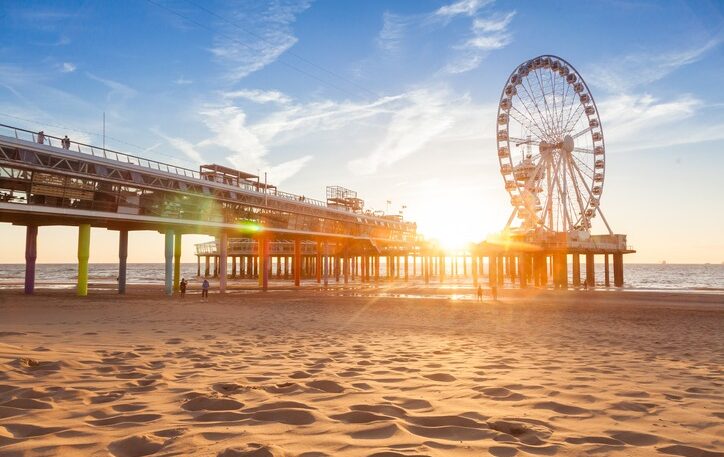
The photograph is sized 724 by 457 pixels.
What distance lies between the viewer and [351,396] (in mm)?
5113

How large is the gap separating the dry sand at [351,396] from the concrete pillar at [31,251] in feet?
82.3

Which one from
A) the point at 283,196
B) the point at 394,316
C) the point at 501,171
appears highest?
the point at 501,171

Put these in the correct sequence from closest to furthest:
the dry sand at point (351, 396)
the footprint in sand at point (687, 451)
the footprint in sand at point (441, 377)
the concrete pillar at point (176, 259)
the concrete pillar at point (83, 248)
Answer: the footprint in sand at point (687, 451) < the dry sand at point (351, 396) < the footprint in sand at point (441, 377) < the concrete pillar at point (83, 248) < the concrete pillar at point (176, 259)

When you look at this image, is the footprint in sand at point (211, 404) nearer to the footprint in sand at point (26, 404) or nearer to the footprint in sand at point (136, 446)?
the footprint in sand at point (136, 446)

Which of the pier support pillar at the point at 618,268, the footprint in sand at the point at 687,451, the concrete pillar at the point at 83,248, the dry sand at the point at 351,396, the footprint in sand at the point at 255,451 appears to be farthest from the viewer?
the pier support pillar at the point at 618,268

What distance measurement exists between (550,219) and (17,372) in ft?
172

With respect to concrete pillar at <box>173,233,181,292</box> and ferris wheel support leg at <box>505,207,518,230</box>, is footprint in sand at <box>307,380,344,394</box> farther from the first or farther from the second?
ferris wheel support leg at <box>505,207,518,230</box>

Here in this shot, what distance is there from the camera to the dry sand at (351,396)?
3566 mm

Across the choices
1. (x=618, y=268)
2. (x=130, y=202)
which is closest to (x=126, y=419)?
(x=130, y=202)

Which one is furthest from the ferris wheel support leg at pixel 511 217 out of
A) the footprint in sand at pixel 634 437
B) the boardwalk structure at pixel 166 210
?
the footprint in sand at pixel 634 437

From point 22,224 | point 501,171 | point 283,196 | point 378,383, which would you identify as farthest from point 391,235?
point 378,383

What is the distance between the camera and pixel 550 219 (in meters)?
51.5

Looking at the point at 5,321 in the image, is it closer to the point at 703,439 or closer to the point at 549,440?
the point at 549,440

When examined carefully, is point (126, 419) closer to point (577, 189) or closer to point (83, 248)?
point (83, 248)
